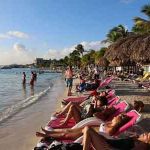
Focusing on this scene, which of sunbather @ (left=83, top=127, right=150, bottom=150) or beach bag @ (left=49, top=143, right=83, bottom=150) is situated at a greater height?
sunbather @ (left=83, top=127, right=150, bottom=150)

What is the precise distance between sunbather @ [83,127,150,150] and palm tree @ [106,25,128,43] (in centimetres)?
3684

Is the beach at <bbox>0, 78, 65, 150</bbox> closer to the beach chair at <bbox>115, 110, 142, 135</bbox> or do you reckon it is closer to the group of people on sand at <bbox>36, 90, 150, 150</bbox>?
the group of people on sand at <bbox>36, 90, 150, 150</bbox>

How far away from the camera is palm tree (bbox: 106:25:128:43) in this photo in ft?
136

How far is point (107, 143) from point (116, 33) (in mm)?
37457

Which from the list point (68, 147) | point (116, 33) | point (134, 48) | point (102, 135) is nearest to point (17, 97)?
point (134, 48)

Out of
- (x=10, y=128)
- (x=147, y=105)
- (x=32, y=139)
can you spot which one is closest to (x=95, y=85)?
(x=147, y=105)

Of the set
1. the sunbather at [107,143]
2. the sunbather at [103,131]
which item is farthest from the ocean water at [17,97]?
the sunbather at [107,143]

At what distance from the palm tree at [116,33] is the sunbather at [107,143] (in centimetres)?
3684

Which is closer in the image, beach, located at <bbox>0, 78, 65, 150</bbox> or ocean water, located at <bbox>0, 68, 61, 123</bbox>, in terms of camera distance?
beach, located at <bbox>0, 78, 65, 150</bbox>

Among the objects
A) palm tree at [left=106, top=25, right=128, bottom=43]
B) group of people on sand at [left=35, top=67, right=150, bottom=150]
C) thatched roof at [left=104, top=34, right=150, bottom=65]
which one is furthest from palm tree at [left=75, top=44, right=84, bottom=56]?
group of people on sand at [left=35, top=67, right=150, bottom=150]

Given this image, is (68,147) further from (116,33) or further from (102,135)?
(116,33)

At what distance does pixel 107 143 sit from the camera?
4.93 metres

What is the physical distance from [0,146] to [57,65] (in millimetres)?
148293

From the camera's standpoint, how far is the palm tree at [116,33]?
41.5 meters
